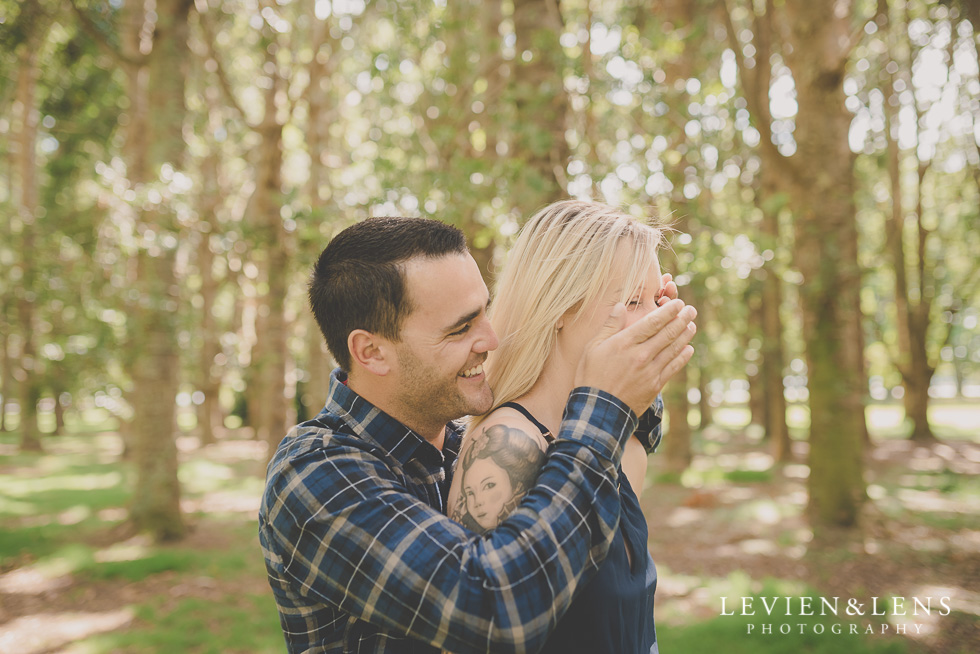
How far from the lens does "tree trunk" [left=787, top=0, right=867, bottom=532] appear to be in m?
7.55

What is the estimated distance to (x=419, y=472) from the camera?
6.57 ft

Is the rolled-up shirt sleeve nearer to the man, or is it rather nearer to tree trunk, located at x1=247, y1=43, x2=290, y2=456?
the man

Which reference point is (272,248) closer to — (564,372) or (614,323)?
(564,372)

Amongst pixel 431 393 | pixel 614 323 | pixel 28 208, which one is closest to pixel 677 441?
pixel 614 323

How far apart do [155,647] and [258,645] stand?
906 millimetres

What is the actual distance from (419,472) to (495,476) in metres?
0.36

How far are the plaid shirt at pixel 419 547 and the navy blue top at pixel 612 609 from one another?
0.14 m

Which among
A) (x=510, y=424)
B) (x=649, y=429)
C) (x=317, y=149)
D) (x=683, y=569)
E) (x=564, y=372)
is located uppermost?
(x=317, y=149)

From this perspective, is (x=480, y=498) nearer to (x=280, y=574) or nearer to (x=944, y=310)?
(x=280, y=574)

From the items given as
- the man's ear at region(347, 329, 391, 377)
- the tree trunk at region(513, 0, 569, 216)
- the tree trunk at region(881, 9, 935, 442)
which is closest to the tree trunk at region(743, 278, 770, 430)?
the tree trunk at region(881, 9, 935, 442)

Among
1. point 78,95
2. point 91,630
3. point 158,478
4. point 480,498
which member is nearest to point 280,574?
point 480,498

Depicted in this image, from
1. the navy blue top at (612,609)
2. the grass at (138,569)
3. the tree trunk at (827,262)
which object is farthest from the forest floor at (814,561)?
the grass at (138,569)

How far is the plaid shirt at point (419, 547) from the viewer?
1.44 meters

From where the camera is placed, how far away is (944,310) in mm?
17672
